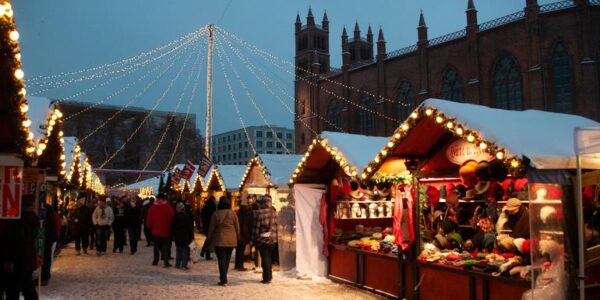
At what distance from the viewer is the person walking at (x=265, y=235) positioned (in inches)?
402

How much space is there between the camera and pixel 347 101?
51688 mm

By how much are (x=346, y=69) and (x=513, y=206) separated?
46.2 meters

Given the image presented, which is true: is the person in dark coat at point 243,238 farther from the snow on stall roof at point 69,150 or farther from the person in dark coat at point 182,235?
the snow on stall roof at point 69,150

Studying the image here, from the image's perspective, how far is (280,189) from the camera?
1359 centimetres

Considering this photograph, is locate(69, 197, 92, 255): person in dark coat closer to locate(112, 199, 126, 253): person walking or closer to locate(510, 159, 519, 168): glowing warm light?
locate(112, 199, 126, 253): person walking

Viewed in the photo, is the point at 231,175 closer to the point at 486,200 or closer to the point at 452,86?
the point at 486,200

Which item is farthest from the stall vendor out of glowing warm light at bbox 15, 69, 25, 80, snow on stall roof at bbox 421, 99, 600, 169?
glowing warm light at bbox 15, 69, 25, 80

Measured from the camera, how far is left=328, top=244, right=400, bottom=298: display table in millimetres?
8969

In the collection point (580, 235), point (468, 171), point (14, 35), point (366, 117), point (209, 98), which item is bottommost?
point (580, 235)

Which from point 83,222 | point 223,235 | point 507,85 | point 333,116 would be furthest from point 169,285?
point 333,116

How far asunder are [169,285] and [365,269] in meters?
3.61

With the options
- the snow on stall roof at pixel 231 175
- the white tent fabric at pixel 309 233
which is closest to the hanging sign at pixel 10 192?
the white tent fabric at pixel 309 233

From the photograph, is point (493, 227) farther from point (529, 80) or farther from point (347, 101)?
point (347, 101)

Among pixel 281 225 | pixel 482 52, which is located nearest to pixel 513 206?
pixel 281 225
